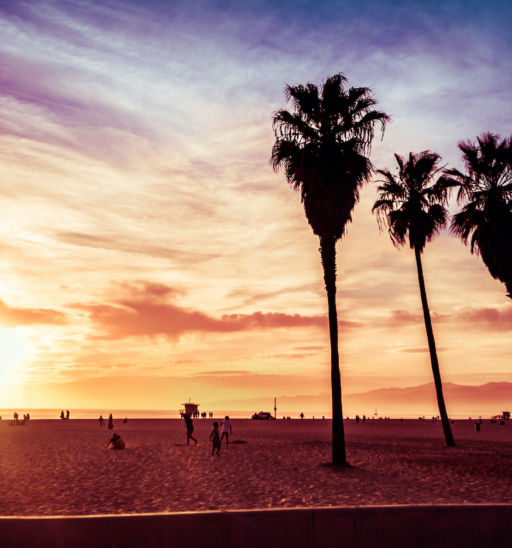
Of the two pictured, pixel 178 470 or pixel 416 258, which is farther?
pixel 416 258

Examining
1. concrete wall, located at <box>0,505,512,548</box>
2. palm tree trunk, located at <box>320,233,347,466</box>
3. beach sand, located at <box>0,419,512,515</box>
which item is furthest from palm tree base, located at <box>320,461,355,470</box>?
Answer: concrete wall, located at <box>0,505,512,548</box>

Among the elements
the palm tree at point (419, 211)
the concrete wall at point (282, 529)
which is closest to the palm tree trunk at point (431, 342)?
the palm tree at point (419, 211)

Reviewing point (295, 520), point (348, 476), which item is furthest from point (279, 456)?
point (295, 520)

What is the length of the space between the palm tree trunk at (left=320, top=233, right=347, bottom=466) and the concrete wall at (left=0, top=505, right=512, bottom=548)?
16.7 metres

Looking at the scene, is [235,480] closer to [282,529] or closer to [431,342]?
[282,529]

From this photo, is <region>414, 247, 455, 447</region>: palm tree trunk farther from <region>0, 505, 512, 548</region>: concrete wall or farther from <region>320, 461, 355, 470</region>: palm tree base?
<region>0, 505, 512, 548</region>: concrete wall

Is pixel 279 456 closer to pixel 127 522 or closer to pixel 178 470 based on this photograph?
pixel 178 470

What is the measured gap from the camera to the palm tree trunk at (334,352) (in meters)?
23.6

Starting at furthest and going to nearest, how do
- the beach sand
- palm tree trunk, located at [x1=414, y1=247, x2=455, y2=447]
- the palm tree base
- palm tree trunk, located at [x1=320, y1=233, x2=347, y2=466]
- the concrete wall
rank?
palm tree trunk, located at [x1=414, y1=247, x2=455, y2=447]
palm tree trunk, located at [x1=320, y1=233, x2=347, y2=466]
the palm tree base
the beach sand
the concrete wall

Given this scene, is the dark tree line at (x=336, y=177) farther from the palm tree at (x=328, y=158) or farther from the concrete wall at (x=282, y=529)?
the concrete wall at (x=282, y=529)

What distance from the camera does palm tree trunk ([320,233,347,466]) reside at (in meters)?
23.6

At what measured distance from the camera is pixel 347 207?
80.8 ft

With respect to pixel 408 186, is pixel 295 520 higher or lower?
lower

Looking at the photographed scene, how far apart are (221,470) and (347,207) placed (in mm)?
12154
